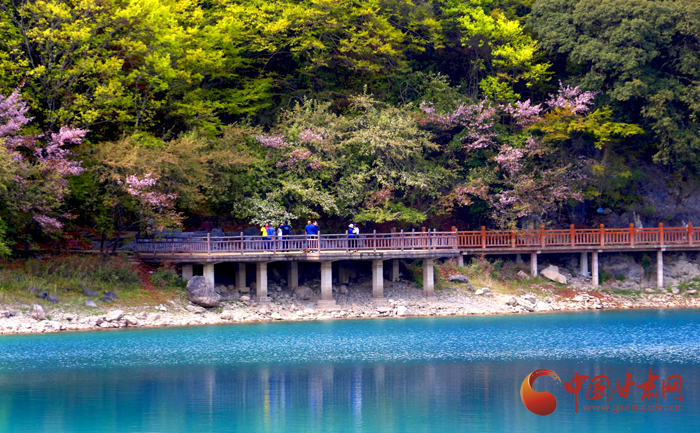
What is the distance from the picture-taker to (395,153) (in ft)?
130

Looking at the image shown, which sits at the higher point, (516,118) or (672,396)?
(516,118)

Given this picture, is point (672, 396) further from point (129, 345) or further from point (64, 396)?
point (129, 345)

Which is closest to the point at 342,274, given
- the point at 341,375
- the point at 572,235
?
the point at 572,235

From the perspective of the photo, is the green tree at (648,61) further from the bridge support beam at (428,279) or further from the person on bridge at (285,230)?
the person on bridge at (285,230)

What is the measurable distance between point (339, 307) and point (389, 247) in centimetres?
392

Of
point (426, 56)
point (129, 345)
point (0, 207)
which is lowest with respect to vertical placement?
point (129, 345)

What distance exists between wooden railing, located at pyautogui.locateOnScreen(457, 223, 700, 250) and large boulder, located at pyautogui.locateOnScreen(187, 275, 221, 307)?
13.3 meters

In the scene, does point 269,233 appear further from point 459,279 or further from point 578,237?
A: point 578,237

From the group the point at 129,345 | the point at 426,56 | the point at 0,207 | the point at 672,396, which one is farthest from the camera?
the point at 426,56

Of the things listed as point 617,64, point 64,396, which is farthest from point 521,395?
point 617,64

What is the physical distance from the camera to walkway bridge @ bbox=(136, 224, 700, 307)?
35.2 meters

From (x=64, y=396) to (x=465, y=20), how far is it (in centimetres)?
3149

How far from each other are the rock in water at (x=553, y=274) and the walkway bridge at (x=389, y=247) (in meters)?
0.64

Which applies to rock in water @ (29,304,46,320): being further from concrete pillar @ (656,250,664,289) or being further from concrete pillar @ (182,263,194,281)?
concrete pillar @ (656,250,664,289)
